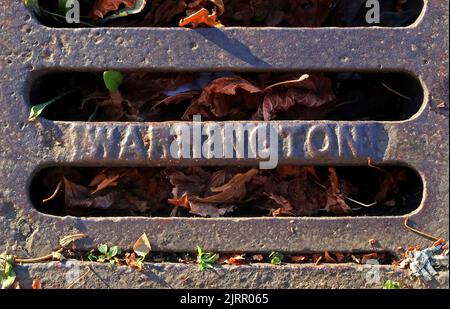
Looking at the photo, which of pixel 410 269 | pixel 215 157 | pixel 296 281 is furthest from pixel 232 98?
pixel 410 269

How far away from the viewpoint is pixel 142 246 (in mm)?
1771

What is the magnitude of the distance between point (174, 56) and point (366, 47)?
51 centimetres

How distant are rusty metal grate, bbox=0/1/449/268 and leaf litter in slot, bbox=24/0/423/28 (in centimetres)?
9

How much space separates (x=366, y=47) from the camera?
5.90ft

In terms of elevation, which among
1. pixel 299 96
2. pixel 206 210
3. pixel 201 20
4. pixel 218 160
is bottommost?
pixel 206 210

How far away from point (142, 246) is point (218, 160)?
30 cm

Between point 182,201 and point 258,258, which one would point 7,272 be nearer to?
point 182,201

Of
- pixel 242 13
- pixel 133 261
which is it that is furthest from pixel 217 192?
pixel 242 13

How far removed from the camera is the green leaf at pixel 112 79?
1.80 m

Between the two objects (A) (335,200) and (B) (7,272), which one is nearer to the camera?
(B) (7,272)

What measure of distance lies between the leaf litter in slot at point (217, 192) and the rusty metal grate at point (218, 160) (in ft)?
0.25

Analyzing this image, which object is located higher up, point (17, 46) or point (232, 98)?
point (17, 46)

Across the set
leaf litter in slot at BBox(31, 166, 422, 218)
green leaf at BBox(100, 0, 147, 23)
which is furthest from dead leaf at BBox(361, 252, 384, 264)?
green leaf at BBox(100, 0, 147, 23)

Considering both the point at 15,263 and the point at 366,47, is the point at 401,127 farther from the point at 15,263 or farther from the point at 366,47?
the point at 15,263
